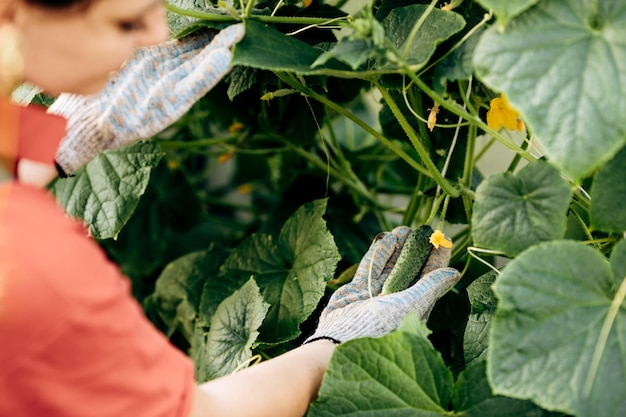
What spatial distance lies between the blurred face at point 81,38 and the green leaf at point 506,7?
0.26 metres

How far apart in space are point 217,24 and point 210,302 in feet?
1.43

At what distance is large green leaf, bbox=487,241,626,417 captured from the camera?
54 centimetres

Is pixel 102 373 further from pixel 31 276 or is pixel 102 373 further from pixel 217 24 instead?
pixel 217 24

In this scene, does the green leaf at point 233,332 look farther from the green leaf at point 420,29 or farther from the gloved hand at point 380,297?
the green leaf at point 420,29

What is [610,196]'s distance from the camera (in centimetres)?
59

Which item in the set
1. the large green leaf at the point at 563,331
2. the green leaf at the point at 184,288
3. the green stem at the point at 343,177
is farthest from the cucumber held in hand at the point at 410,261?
the green leaf at the point at 184,288

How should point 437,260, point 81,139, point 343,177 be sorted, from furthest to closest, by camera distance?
point 343,177
point 437,260
point 81,139

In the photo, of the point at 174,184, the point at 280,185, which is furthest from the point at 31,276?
the point at 174,184

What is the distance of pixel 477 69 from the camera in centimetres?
54

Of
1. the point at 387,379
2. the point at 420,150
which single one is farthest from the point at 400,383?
the point at 420,150

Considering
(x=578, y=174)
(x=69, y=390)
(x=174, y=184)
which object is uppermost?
(x=578, y=174)

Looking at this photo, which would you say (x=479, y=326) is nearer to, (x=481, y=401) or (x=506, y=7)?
(x=481, y=401)

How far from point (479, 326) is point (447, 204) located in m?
0.15

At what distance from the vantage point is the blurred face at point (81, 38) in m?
0.48
